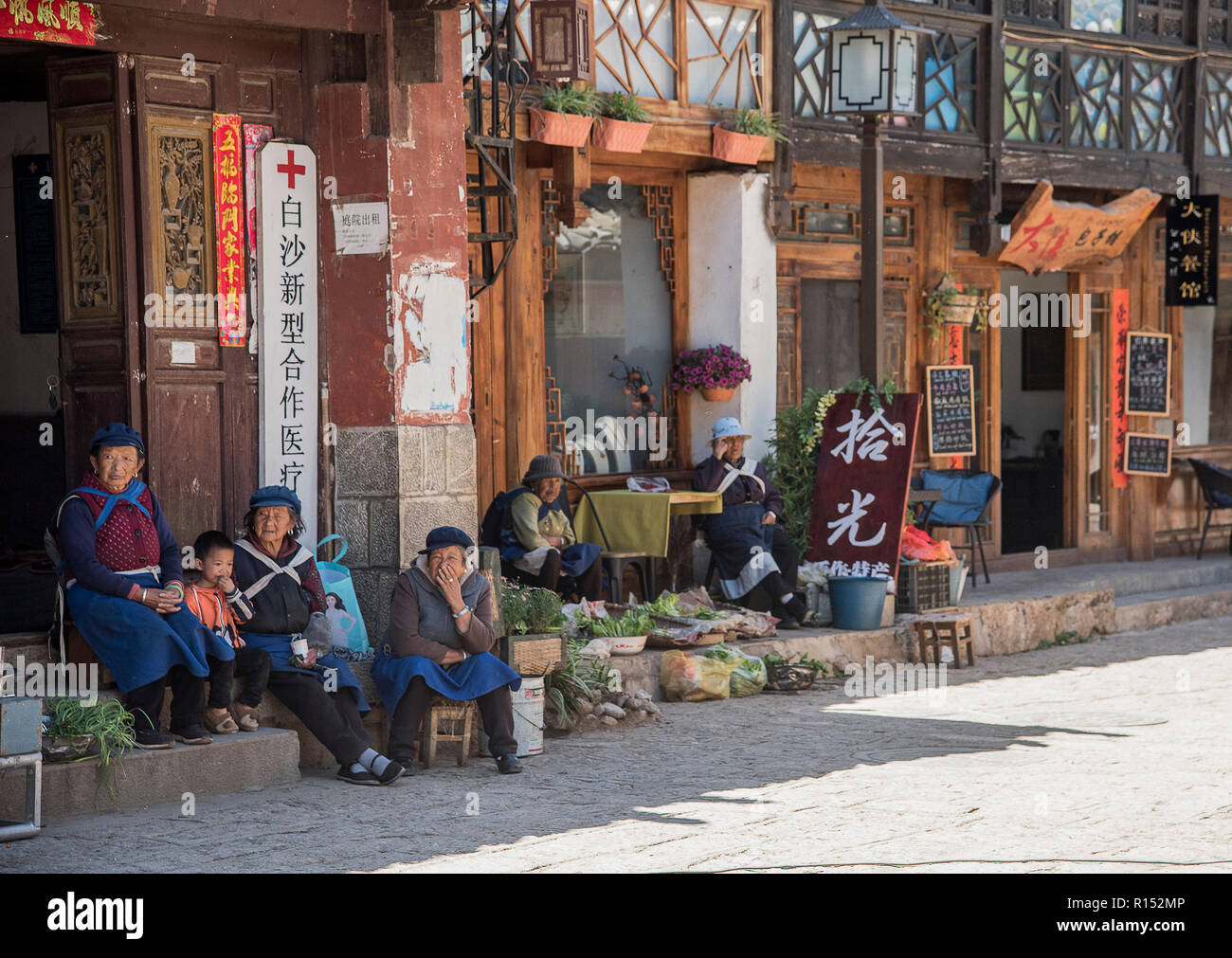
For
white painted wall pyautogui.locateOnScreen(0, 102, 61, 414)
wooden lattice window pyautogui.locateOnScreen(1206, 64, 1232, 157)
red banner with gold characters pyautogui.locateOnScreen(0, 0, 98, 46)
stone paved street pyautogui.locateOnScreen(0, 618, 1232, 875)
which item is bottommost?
stone paved street pyautogui.locateOnScreen(0, 618, 1232, 875)

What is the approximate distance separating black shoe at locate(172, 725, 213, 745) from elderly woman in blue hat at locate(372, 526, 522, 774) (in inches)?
40.1

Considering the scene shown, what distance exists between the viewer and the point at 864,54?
40.3 ft

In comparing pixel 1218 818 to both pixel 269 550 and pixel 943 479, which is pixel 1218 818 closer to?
pixel 269 550

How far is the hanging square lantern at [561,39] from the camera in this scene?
1115cm

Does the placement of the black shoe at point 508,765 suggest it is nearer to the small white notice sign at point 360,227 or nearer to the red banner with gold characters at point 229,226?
the red banner with gold characters at point 229,226

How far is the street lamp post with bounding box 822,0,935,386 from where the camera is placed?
1219cm

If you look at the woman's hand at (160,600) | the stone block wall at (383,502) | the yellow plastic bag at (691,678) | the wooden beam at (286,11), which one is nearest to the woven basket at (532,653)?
the stone block wall at (383,502)

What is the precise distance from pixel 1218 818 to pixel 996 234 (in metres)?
9.13

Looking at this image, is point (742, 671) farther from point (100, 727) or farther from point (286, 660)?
point (100, 727)

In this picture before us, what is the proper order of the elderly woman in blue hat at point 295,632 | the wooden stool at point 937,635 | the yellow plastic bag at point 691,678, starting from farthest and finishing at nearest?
the wooden stool at point 937,635, the yellow plastic bag at point 691,678, the elderly woman in blue hat at point 295,632

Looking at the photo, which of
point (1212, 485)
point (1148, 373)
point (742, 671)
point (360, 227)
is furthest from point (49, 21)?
point (1212, 485)

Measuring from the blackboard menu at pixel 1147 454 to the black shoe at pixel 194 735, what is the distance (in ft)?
39.5

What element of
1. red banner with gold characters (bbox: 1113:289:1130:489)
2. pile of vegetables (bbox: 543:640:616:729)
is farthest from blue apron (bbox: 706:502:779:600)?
red banner with gold characters (bbox: 1113:289:1130:489)

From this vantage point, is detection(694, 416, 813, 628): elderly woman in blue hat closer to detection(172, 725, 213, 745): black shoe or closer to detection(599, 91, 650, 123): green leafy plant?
detection(599, 91, 650, 123): green leafy plant
